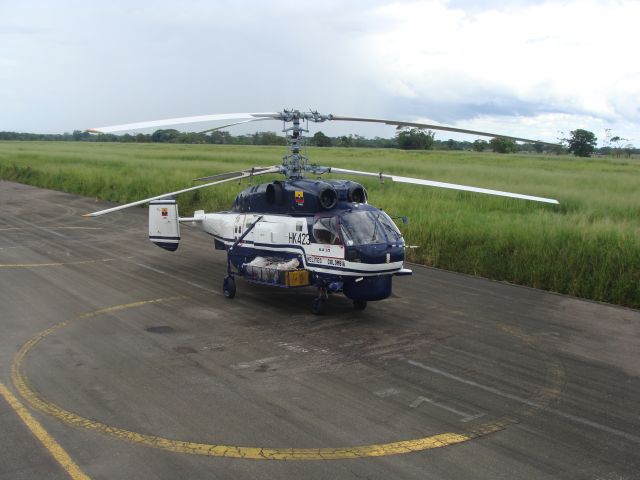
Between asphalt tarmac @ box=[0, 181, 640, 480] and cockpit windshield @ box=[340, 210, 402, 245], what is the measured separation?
1.73m

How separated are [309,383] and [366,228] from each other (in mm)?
4016

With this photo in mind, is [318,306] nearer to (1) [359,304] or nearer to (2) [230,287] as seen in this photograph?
(1) [359,304]

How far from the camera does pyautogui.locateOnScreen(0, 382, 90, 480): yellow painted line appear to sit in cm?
655

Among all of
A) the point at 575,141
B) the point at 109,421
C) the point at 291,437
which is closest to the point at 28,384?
the point at 109,421

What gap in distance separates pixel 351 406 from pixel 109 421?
3168 mm

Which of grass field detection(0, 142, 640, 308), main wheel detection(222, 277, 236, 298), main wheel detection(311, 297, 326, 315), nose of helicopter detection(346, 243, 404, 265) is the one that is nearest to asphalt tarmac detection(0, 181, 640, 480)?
main wheel detection(311, 297, 326, 315)

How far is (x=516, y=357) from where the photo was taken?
10438 millimetres

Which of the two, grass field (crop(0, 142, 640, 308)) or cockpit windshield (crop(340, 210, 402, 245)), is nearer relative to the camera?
cockpit windshield (crop(340, 210, 402, 245))

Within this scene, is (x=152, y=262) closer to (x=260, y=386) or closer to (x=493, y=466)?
(x=260, y=386)

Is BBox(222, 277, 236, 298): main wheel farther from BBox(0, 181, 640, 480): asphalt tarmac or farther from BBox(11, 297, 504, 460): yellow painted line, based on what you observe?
BBox(11, 297, 504, 460): yellow painted line

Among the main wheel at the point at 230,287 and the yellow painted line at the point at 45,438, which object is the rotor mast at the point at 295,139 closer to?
the main wheel at the point at 230,287

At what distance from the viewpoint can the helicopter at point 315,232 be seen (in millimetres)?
11859

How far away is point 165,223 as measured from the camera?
53.4 ft

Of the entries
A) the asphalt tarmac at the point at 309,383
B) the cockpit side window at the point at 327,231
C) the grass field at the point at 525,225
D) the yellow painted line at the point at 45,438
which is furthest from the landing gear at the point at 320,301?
the yellow painted line at the point at 45,438
